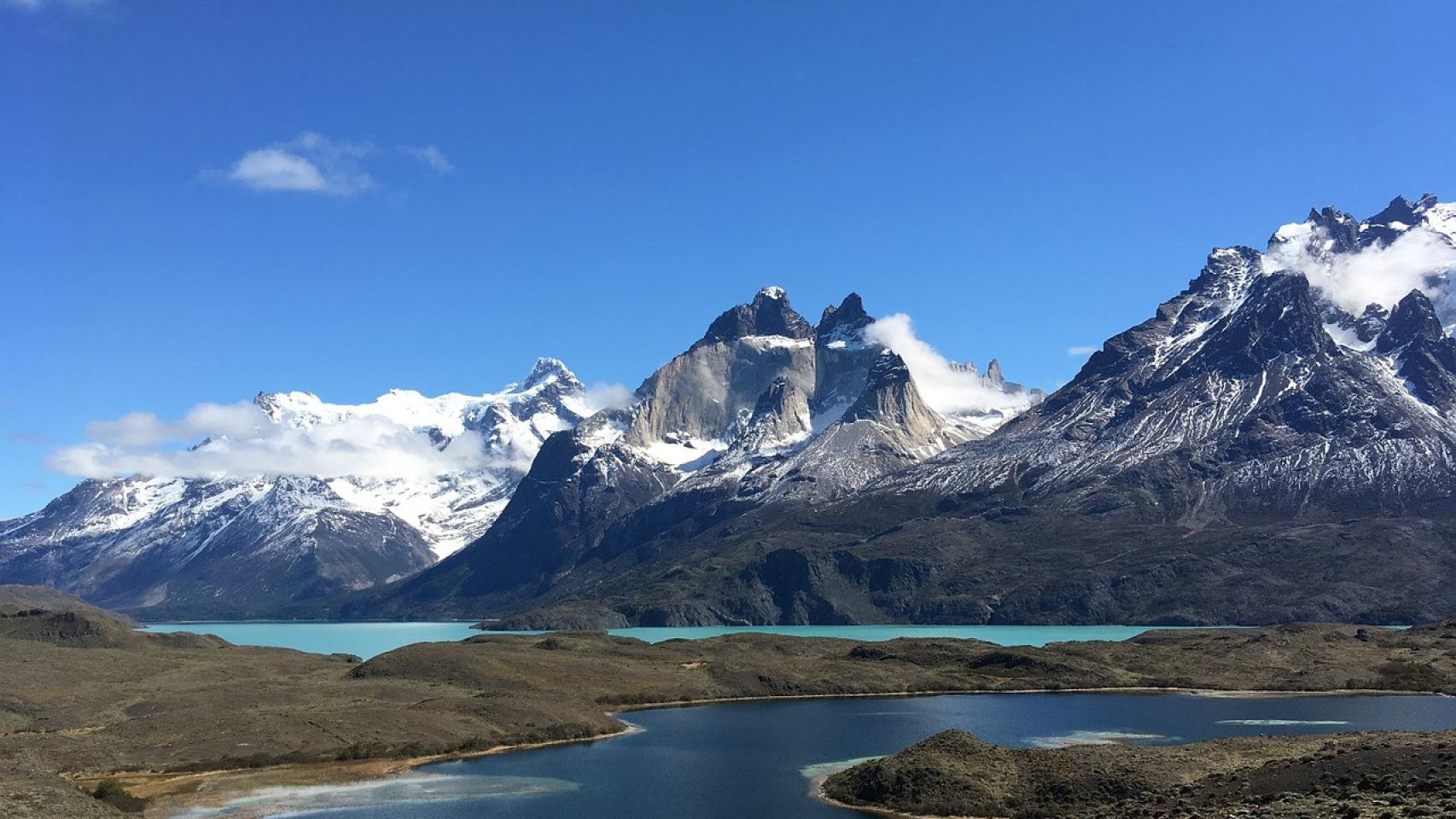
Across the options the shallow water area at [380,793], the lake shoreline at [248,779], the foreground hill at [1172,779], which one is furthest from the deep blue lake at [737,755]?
the foreground hill at [1172,779]

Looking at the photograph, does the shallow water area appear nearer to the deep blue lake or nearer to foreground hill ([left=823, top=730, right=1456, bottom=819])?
the deep blue lake

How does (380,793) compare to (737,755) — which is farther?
(737,755)

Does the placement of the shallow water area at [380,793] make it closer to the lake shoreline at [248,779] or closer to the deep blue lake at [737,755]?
the deep blue lake at [737,755]

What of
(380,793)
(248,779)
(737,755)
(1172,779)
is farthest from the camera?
(737,755)

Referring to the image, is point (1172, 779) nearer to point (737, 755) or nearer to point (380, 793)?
point (737, 755)

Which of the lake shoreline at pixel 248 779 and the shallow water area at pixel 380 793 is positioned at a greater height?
the lake shoreline at pixel 248 779

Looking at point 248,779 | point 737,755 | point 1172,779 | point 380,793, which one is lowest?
point 380,793

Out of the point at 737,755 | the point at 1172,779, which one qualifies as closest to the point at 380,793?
the point at 737,755

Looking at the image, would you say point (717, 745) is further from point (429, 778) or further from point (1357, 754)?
point (1357, 754)
